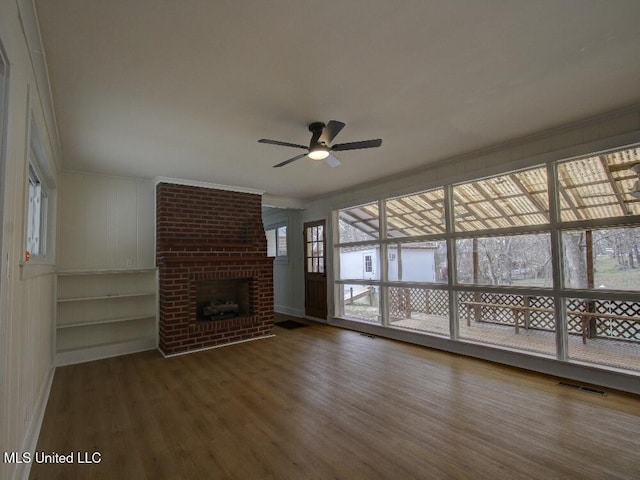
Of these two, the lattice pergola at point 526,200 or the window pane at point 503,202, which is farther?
the window pane at point 503,202

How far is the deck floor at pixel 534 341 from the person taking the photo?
3248mm

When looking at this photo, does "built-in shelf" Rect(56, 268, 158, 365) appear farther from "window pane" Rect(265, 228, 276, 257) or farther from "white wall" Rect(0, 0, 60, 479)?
"window pane" Rect(265, 228, 276, 257)

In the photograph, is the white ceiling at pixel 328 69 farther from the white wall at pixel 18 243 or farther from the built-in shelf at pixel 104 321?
the built-in shelf at pixel 104 321

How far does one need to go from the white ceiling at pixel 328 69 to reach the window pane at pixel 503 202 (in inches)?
23.5

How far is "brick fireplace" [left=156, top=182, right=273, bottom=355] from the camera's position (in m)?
4.60

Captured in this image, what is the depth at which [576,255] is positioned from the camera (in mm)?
3443

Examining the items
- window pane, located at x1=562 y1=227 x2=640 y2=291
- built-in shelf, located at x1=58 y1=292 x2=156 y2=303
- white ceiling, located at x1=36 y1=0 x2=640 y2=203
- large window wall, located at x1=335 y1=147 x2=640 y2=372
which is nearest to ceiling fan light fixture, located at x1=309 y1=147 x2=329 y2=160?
white ceiling, located at x1=36 y1=0 x2=640 y2=203

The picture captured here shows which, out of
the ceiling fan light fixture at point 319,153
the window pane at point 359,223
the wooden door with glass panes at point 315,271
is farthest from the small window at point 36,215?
the window pane at point 359,223

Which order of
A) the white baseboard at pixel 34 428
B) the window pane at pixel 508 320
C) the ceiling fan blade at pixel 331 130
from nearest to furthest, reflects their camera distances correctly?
1. the white baseboard at pixel 34 428
2. the ceiling fan blade at pixel 331 130
3. the window pane at pixel 508 320

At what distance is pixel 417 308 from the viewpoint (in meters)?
5.41

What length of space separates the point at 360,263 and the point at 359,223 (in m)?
0.74

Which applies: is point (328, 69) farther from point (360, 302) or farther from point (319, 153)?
point (360, 302)

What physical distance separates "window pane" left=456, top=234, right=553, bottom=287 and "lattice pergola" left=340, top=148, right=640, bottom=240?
210mm

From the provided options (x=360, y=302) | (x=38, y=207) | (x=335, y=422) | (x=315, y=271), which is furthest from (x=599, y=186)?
(x=38, y=207)
